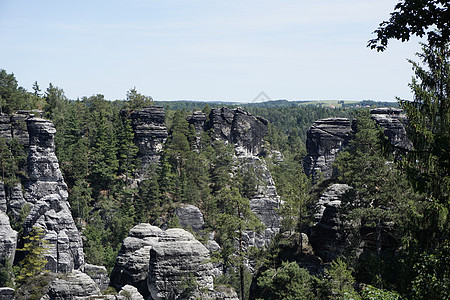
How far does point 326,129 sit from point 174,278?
56.6 meters

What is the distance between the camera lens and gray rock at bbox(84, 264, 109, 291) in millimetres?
48344

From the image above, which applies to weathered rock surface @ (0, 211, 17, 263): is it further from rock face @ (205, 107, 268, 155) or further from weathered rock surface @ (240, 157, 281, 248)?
rock face @ (205, 107, 268, 155)

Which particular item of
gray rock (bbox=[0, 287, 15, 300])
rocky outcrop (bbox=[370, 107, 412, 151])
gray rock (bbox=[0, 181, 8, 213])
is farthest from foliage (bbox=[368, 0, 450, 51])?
rocky outcrop (bbox=[370, 107, 412, 151])

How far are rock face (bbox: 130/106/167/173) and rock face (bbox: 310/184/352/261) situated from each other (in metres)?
42.6

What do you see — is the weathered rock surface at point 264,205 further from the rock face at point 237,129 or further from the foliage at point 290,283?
the foliage at point 290,283

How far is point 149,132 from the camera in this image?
72.8 metres

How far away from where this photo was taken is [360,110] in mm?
39344

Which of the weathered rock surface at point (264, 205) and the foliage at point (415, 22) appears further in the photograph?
the weathered rock surface at point (264, 205)

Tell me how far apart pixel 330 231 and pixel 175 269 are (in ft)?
35.3

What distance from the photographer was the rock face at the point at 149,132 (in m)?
72.5

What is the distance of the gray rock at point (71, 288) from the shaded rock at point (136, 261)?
209 inches

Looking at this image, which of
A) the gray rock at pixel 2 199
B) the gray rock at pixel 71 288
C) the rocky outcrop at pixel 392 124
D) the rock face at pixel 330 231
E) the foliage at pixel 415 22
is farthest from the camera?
the rocky outcrop at pixel 392 124

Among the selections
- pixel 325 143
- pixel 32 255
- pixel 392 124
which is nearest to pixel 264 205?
pixel 325 143

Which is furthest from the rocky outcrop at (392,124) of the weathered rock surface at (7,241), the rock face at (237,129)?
the weathered rock surface at (7,241)
